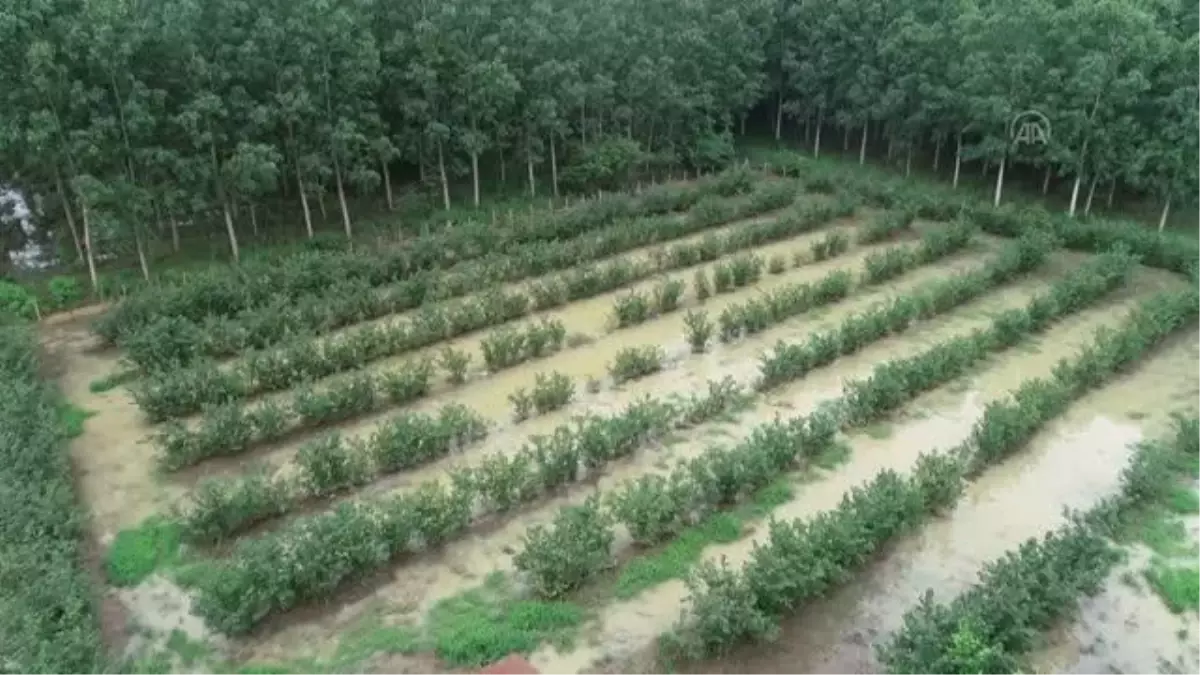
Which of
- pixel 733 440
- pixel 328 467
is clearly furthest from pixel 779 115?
pixel 328 467

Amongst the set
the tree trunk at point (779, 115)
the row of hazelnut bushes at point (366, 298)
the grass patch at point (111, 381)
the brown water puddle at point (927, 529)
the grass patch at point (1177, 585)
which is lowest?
the grass patch at point (1177, 585)

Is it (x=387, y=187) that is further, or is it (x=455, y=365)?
(x=387, y=187)

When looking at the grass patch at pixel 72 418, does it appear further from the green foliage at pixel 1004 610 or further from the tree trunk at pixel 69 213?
the green foliage at pixel 1004 610

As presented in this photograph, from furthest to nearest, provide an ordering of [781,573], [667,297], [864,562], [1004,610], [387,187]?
1. [387,187]
2. [667,297]
3. [864,562]
4. [781,573]
5. [1004,610]

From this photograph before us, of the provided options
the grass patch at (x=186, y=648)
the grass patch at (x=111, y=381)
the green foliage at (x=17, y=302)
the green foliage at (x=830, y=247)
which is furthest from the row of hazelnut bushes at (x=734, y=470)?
the green foliage at (x=17, y=302)

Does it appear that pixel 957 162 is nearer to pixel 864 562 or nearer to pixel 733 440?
pixel 733 440

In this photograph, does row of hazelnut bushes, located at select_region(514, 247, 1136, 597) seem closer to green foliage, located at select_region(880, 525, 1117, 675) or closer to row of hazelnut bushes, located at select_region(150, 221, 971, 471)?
row of hazelnut bushes, located at select_region(150, 221, 971, 471)

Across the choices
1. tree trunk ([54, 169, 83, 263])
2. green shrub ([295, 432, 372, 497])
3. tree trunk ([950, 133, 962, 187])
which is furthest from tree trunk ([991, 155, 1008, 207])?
tree trunk ([54, 169, 83, 263])
